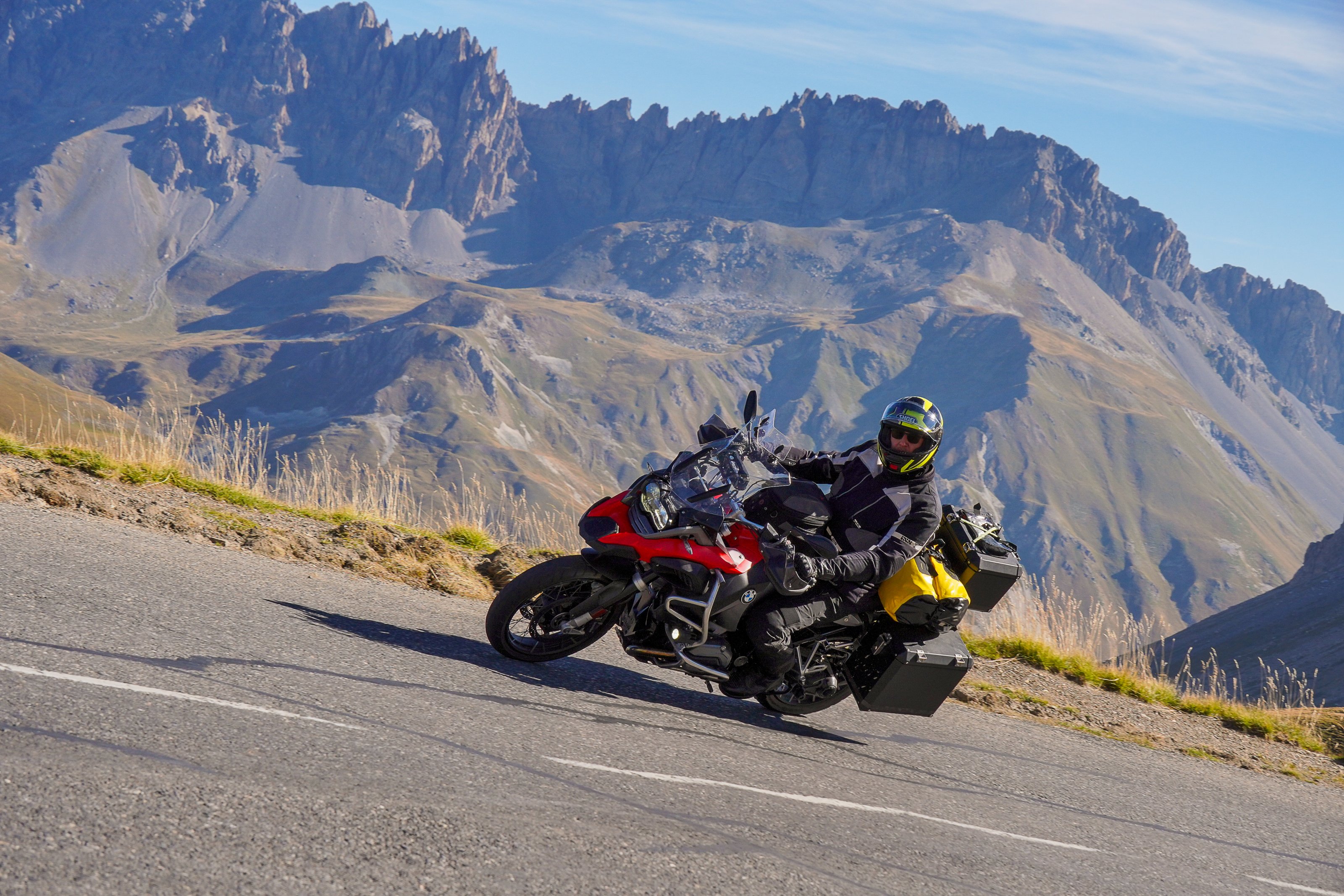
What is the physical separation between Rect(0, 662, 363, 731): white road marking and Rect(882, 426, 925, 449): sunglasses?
12.9ft

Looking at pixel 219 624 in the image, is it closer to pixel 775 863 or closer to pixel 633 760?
pixel 633 760

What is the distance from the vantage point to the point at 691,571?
6.62 m

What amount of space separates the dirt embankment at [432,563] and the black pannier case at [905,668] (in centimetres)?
239

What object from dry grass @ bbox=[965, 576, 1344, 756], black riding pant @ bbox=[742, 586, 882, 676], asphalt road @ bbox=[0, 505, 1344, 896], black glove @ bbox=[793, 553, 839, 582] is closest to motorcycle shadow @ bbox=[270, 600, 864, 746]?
asphalt road @ bbox=[0, 505, 1344, 896]

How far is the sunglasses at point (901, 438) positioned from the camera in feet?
23.2

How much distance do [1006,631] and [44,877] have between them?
10.6 metres

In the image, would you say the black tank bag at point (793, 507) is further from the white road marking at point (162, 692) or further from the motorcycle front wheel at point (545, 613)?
the white road marking at point (162, 692)

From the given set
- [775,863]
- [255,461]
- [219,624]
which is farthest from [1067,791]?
[255,461]

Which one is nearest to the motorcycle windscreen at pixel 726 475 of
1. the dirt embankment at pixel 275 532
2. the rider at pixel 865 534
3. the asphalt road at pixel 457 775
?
the rider at pixel 865 534

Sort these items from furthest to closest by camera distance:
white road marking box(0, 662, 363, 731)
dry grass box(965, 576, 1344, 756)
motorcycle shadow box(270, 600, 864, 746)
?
dry grass box(965, 576, 1344, 756)
motorcycle shadow box(270, 600, 864, 746)
white road marking box(0, 662, 363, 731)

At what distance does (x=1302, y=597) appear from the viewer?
97625 millimetres

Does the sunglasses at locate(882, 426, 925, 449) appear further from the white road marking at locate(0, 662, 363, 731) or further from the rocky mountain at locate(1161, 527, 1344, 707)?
the rocky mountain at locate(1161, 527, 1344, 707)

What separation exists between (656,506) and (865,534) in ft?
4.83

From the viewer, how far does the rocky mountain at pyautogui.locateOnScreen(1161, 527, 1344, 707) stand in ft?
259
